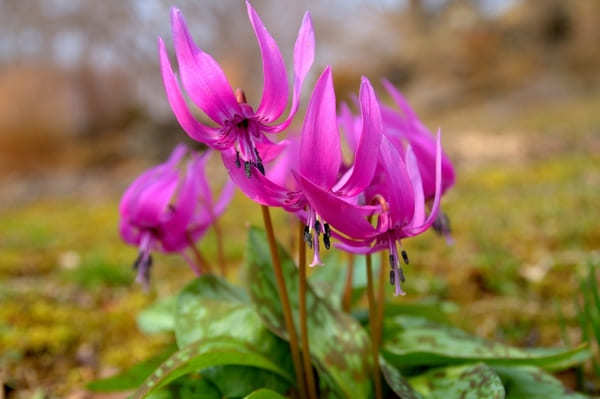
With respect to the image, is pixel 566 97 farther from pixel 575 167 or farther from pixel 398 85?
pixel 575 167

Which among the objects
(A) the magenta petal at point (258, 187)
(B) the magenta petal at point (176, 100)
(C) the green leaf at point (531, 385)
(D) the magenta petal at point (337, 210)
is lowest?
(C) the green leaf at point (531, 385)

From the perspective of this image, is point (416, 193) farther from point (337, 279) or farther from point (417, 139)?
point (337, 279)

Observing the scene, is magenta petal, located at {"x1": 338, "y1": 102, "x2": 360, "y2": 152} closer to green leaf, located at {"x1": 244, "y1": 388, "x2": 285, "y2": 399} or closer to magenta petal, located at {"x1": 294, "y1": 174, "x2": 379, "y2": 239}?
magenta petal, located at {"x1": 294, "y1": 174, "x2": 379, "y2": 239}

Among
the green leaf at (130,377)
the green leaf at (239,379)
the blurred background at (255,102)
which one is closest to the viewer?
the green leaf at (239,379)

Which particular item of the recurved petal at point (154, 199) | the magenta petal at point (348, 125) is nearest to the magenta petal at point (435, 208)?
the magenta petal at point (348, 125)

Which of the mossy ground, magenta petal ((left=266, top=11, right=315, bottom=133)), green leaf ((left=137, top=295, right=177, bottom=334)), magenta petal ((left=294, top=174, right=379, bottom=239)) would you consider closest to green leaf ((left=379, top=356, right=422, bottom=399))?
magenta petal ((left=294, top=174, right=379, bottom=239))

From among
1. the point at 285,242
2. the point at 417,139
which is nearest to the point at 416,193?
the point at 417,139

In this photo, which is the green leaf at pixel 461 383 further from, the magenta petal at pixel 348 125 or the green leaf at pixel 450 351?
the magenta petal at pixel 348 125
